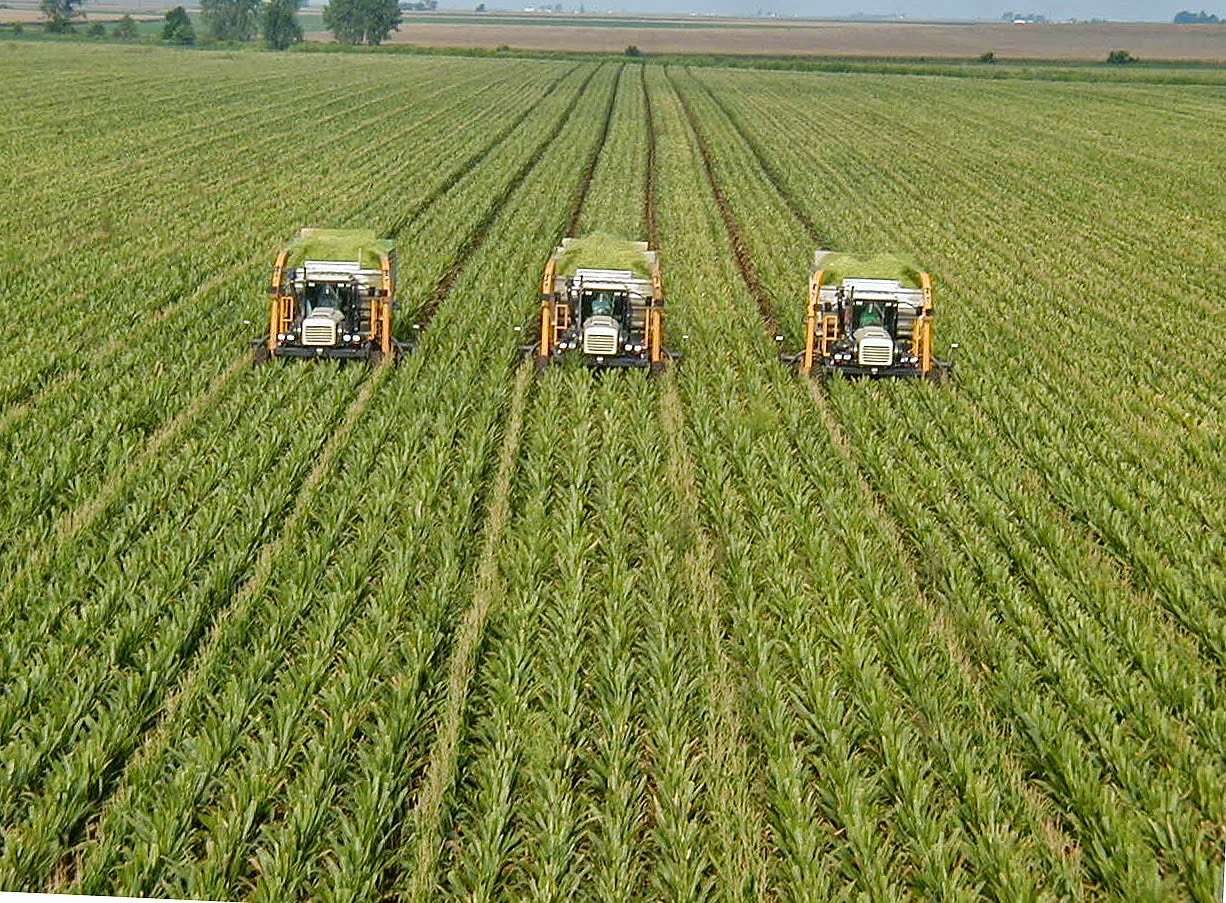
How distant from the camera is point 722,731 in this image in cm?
645

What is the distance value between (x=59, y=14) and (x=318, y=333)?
452 feet

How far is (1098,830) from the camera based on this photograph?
5.60 meters

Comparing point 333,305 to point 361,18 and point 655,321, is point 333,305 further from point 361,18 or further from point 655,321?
point 361,18

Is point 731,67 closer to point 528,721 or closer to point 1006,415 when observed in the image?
point 1006,415

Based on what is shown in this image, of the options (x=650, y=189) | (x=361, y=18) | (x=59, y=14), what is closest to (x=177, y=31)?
(x=361, y=18)

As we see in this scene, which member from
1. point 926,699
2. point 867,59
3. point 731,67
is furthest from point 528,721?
point 867,59

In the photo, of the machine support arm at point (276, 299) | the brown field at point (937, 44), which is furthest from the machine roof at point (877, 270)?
the brown field at point (937, 44)

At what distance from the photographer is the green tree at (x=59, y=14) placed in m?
118

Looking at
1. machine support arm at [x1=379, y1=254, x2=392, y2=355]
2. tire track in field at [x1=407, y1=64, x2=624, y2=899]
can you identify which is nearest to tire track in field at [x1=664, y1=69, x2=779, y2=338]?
machine support arm at [x1=379, y1=254, x2=392, y2=355]

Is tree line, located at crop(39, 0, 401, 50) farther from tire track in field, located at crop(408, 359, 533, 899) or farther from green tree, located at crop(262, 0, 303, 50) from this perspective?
tire track in field, located at crop(408, 359, 533, 899)

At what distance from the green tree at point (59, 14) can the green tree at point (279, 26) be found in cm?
2261

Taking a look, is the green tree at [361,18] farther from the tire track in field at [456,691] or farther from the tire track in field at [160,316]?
the tire track in field at [456,691]

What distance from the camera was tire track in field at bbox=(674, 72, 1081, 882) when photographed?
5.68m

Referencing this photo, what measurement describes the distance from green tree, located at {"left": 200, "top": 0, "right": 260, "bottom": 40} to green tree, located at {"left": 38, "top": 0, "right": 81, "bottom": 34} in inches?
651
